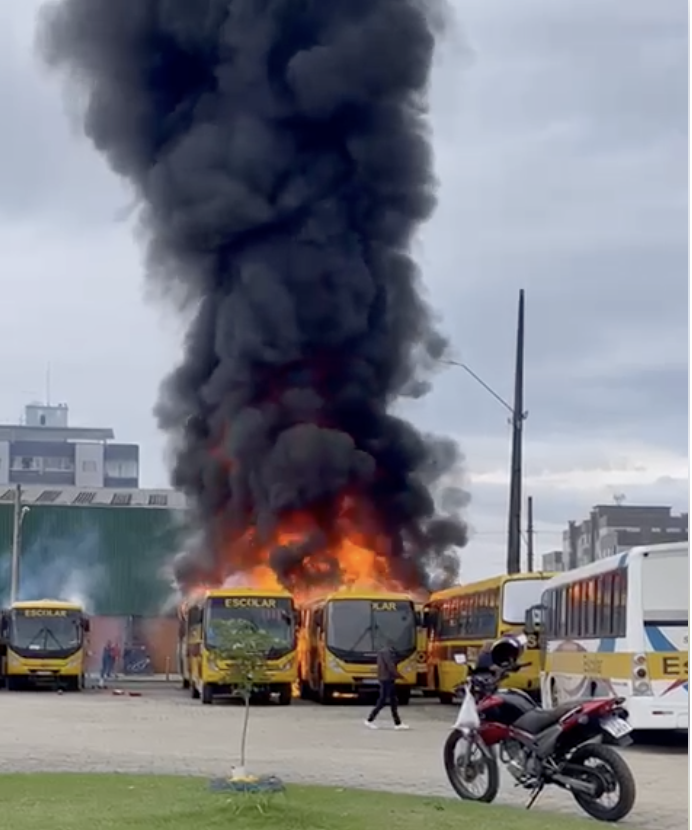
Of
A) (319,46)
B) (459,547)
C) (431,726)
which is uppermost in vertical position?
(319,46)

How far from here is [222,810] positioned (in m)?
10.3

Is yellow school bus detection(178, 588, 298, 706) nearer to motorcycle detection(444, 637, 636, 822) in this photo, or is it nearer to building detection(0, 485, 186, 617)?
motorcycle detection(444, 637, 636, 822)

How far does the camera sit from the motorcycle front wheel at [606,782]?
11172 mm

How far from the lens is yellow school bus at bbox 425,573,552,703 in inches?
1045

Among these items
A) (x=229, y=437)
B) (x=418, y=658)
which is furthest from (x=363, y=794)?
(x=229, y=437)

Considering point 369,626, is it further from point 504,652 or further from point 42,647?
point 504,652

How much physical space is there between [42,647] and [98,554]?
Answer: 20082 millimetres

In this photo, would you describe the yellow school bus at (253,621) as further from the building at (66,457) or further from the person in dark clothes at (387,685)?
the building at (66,457)

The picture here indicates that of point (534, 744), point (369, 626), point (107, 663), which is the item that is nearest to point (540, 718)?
point (534, 744)

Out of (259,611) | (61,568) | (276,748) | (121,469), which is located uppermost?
(121,469)

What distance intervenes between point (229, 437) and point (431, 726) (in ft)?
63.1

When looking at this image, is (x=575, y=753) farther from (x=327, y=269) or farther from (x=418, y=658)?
(x=327, y=269)

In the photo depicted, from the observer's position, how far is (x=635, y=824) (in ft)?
37.0

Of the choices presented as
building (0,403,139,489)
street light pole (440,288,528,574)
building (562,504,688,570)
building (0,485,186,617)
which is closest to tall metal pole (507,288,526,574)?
street light pole (440,288,528,574)
